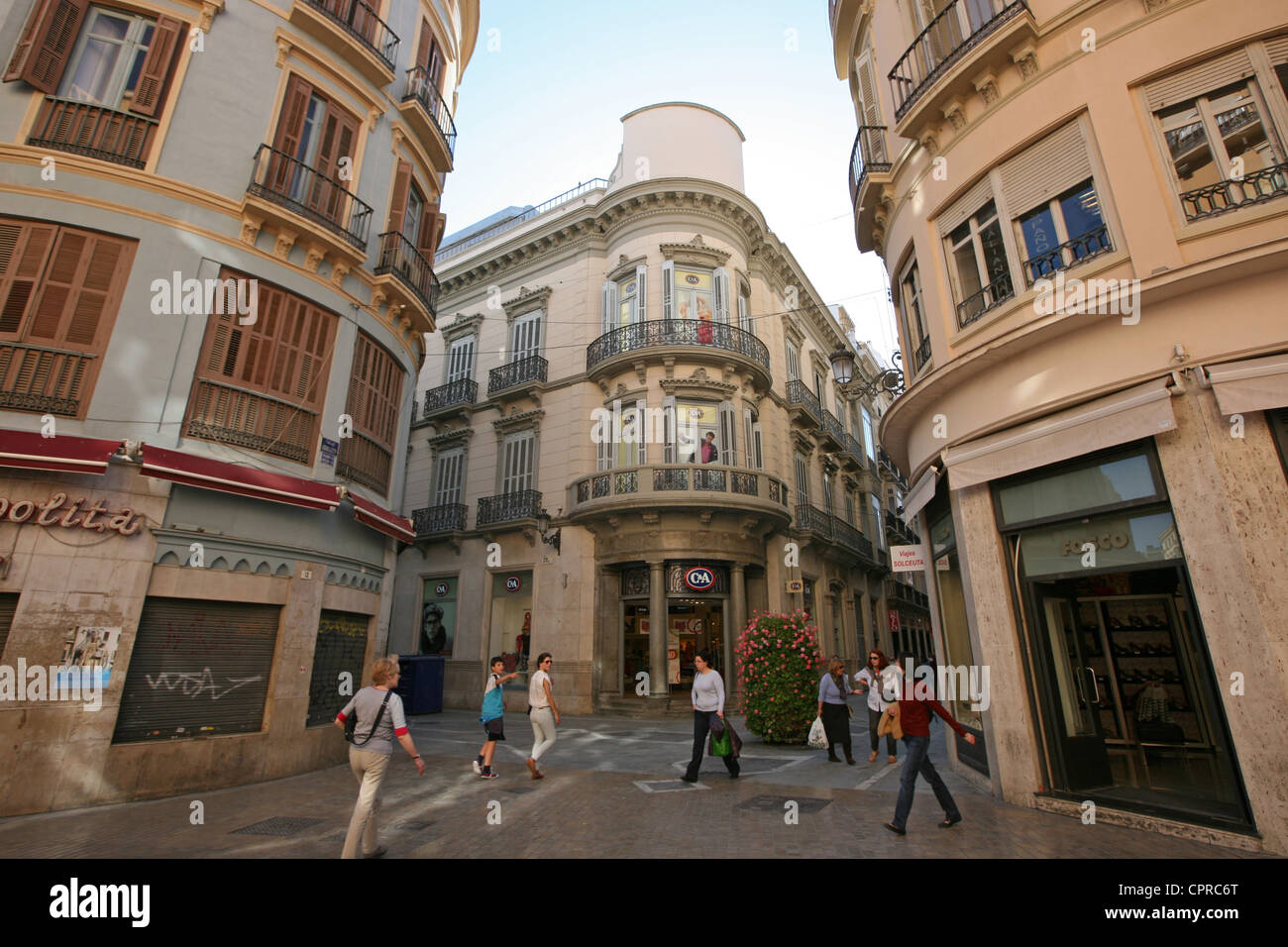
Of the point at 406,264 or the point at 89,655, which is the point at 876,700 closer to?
the point at 89,655

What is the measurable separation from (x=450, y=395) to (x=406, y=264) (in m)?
11.3

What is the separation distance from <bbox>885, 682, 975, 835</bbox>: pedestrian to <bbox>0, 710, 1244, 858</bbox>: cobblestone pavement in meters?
0.17

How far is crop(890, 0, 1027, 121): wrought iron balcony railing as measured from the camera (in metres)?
7.88

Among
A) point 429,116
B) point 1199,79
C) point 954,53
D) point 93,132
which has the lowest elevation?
point 1199,79

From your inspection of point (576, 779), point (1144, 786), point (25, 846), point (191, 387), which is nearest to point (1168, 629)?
point (1144, 786)

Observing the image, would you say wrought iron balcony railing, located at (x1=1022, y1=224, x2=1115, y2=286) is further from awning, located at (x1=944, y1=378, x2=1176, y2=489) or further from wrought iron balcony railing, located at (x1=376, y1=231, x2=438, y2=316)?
wrought iron balcony railing, located at (x1=376, y1=231, x2=438, y2=316)

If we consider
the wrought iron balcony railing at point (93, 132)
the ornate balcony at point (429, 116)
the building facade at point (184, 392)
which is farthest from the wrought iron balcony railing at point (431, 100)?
the wrought iron balcony railing at point (93, 132)

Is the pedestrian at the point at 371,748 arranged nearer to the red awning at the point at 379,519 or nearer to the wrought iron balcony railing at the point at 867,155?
the red awning at the point at 379,519

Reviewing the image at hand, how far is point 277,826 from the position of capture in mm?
6391

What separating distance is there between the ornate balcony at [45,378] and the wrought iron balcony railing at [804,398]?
1914cm

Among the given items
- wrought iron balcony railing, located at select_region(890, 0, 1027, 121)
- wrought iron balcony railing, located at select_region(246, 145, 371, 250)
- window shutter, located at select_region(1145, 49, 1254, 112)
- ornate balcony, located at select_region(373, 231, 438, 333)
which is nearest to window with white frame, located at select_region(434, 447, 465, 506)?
ornate balcony, located at select_region(373, 231, 438, 333)

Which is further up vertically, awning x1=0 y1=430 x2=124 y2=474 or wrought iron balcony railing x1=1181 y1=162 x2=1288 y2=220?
wrought iron balcony railing x1=1181 y1=162 x2=1288 y2=220

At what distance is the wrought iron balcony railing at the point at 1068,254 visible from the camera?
6.86 meters

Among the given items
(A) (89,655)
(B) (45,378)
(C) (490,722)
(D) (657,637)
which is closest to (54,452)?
(B) (45,378)
